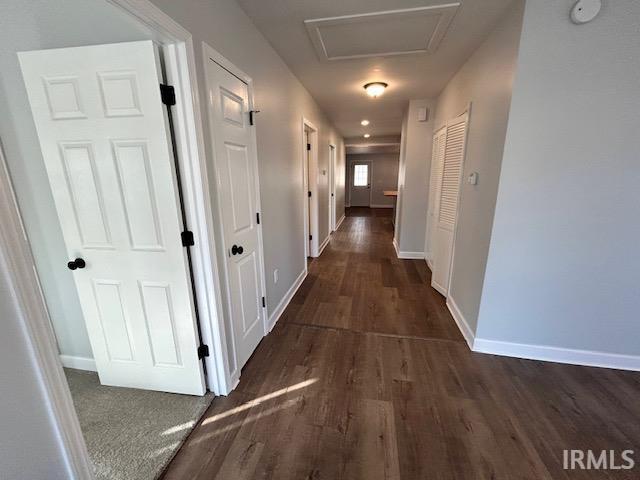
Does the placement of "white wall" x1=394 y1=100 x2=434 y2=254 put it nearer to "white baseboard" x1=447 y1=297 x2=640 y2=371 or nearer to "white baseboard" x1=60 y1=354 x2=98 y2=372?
"white baseboard" x1=447 y1=297 x2=640 y2=371

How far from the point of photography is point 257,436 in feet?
5.00

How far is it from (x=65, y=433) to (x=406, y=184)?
14.7 feet

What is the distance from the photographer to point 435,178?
3852 millimetres

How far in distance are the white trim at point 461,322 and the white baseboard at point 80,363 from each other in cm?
296

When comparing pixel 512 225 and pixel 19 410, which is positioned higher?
pixel 512 225

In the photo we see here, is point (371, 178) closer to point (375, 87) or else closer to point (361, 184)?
point (361, 184)

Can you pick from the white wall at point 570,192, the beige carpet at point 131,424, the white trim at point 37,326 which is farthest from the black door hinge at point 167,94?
the white wall at point 570,192

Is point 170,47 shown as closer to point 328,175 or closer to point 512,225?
point 512,225

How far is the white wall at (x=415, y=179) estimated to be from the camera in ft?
13.7

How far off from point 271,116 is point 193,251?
5.09 feet

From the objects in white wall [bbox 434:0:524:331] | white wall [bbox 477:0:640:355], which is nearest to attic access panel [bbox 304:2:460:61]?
white wall [bbox 434:0:524:331]

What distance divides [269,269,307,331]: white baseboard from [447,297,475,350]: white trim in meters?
1.77

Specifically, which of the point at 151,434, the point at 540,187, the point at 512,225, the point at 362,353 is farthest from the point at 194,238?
the point at 540,187

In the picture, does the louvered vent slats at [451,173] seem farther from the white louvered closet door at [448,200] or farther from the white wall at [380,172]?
the white wall at [380,172]
